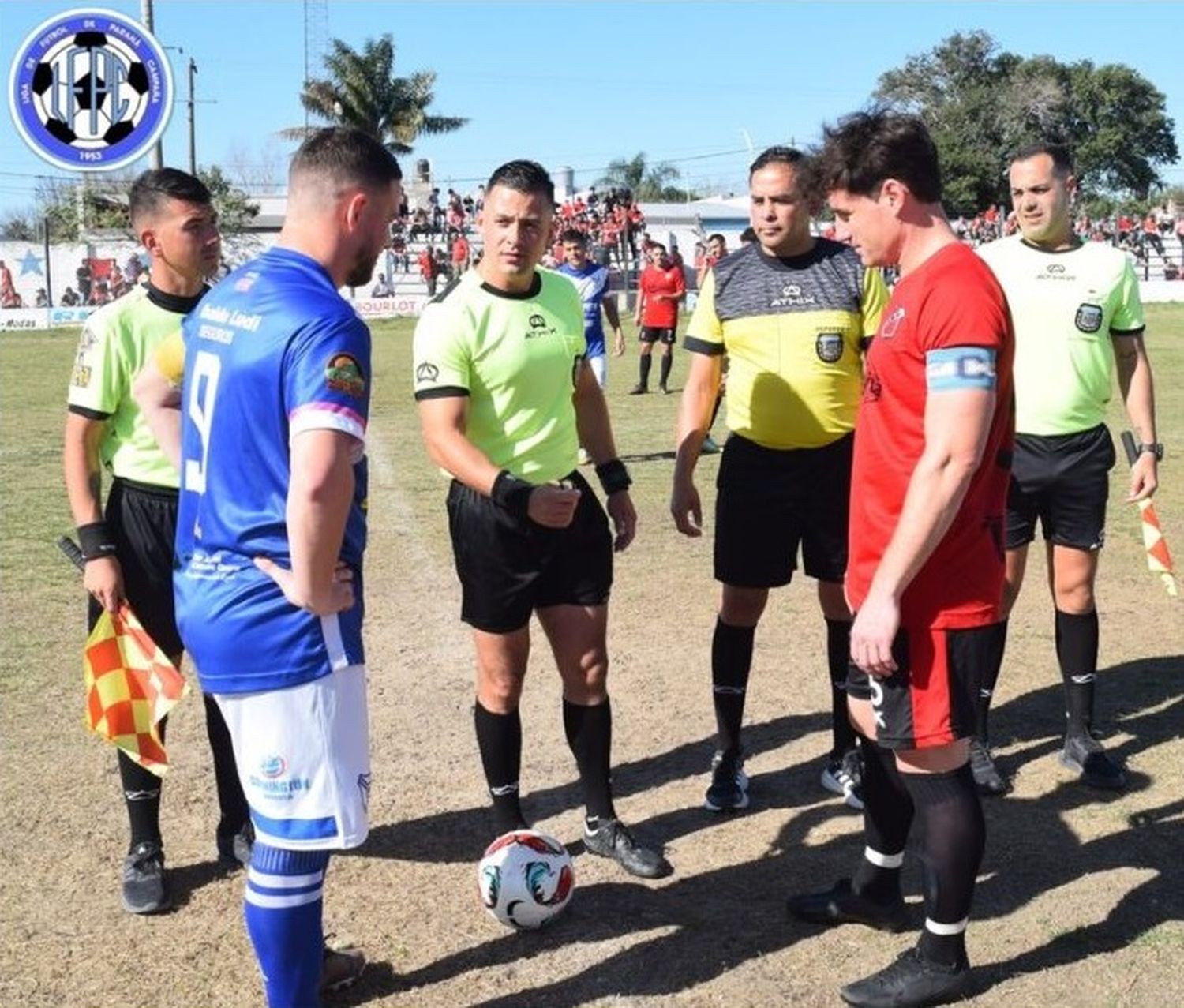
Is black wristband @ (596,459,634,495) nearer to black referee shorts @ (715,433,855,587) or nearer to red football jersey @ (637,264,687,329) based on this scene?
black referee shorts @ (715,433,855,587)

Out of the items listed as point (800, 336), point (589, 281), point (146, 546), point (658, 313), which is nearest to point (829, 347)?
point (800, 336)

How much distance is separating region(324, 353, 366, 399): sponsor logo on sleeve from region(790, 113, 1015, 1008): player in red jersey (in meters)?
1.37

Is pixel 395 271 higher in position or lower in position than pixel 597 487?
higher

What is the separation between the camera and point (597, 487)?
1154cm

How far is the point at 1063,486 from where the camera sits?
209 inches

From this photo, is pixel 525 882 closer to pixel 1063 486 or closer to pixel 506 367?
pixel 506 367

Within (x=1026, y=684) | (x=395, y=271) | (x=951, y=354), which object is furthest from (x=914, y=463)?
(x=395, y=271)

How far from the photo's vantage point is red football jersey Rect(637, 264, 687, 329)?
1912 centimetres

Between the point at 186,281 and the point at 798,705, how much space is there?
3.31m

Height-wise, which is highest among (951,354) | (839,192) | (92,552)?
(839,192)

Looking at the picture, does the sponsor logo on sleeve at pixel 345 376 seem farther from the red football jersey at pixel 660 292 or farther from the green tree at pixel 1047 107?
the green tree at pixel 1047 107

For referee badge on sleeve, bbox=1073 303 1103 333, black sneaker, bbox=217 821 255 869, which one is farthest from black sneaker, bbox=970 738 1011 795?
black sneaker, bbox=217 821 255 869

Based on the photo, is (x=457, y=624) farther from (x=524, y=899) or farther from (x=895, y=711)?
(x=895, y=711)

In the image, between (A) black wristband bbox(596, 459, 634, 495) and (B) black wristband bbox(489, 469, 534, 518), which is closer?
(B) black wristband bbox(489, 469, 534, 518)
